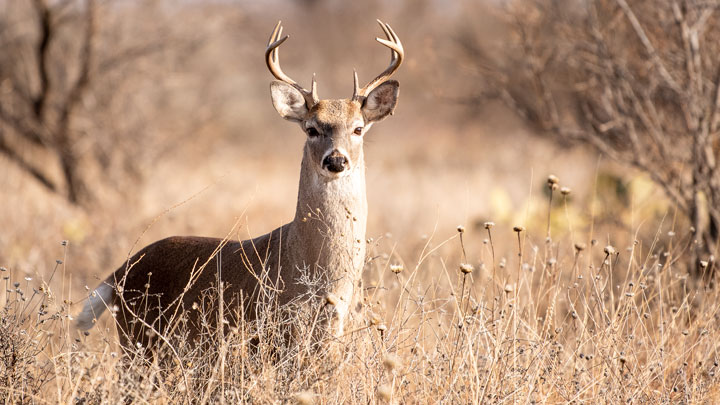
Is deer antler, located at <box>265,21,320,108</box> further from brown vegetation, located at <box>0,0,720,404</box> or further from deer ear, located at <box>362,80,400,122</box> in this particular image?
brown vegetation, located at <box>0,0,720,404</box>

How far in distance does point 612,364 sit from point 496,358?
67cm

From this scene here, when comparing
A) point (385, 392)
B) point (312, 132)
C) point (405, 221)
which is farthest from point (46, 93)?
point (385, 392)

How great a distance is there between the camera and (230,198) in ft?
38.8

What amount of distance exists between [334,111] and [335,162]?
0.47 meters

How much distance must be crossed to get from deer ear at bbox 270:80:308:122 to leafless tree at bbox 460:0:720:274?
8.56 ft

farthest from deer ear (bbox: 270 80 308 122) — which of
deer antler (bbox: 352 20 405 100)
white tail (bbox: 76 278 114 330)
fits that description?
white tail (bbox: 76 278 114 330)

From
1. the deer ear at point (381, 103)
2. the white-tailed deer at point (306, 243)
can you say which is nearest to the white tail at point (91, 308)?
the white-tailed deer at point (306, 243)

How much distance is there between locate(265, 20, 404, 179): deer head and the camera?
4477 millimetres

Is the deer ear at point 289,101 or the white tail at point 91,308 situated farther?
the white tail at point 91,308

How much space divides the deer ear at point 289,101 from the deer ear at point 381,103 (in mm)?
370

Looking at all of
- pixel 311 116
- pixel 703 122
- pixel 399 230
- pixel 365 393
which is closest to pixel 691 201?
pixel 703 122

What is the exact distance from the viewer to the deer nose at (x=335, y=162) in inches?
172

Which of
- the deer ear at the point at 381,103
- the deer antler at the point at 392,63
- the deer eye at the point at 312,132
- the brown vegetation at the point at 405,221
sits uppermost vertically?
the deer antler at the point at 392,63

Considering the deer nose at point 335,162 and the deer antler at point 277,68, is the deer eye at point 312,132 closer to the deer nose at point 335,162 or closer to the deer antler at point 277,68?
the deer antler at point 277,68
